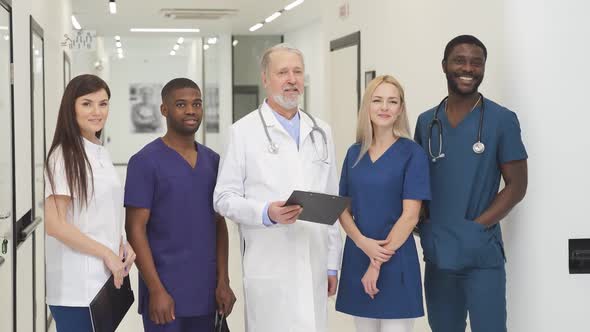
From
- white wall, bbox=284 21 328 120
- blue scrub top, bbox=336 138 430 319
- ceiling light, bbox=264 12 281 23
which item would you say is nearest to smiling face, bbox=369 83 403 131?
blue scrub top, bbox=336 138 430 319

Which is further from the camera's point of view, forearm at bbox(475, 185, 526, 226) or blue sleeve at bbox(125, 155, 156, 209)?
forearm at bbox(475, 185, 526, 226)

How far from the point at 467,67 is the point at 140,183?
1.33 meters

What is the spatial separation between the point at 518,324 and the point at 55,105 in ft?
14.4

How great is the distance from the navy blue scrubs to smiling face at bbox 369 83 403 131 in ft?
0.80

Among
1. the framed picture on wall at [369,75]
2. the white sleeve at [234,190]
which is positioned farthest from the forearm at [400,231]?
the framed picture on wall at [369,75]

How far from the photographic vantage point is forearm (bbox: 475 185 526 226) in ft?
9.25

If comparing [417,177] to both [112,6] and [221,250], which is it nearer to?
[221,250]

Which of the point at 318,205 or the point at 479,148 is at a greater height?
the point at 479,148

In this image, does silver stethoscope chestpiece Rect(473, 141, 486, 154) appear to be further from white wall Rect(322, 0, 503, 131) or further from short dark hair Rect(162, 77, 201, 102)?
short dark hair Rect(162, 77, 201, 102)

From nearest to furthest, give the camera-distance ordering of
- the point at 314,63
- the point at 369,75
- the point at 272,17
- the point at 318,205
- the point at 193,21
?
the point at 318,205 → the point at 369,75 → the point at 272,17 → the point at 314,63 → the point at 193,21

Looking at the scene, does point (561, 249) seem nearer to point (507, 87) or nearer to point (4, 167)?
point (507, 87)

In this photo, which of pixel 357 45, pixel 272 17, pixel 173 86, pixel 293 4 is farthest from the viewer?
pixel 272 17

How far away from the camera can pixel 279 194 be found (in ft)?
9.00

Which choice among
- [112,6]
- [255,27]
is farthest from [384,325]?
[255,27]
